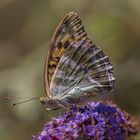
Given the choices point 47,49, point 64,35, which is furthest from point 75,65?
point 47,49

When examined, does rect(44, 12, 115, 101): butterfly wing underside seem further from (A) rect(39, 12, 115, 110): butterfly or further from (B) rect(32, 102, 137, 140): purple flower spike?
(B) rect(32, 102, 137, 140): purple flower spike

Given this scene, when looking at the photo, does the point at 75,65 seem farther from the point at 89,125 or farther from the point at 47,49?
the point at 47,49

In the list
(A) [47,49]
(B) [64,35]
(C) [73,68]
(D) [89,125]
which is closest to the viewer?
(D) [89,125]

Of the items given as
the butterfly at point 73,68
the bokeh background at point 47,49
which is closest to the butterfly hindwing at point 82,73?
the butterfly at point 73,68

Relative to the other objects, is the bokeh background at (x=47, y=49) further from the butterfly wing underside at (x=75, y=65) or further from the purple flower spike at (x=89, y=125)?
the purple flower spike at (x=89, y=125)

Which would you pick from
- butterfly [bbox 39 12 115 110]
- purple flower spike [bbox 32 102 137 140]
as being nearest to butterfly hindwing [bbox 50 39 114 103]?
butterfly [bbox 39 12 115 110]
